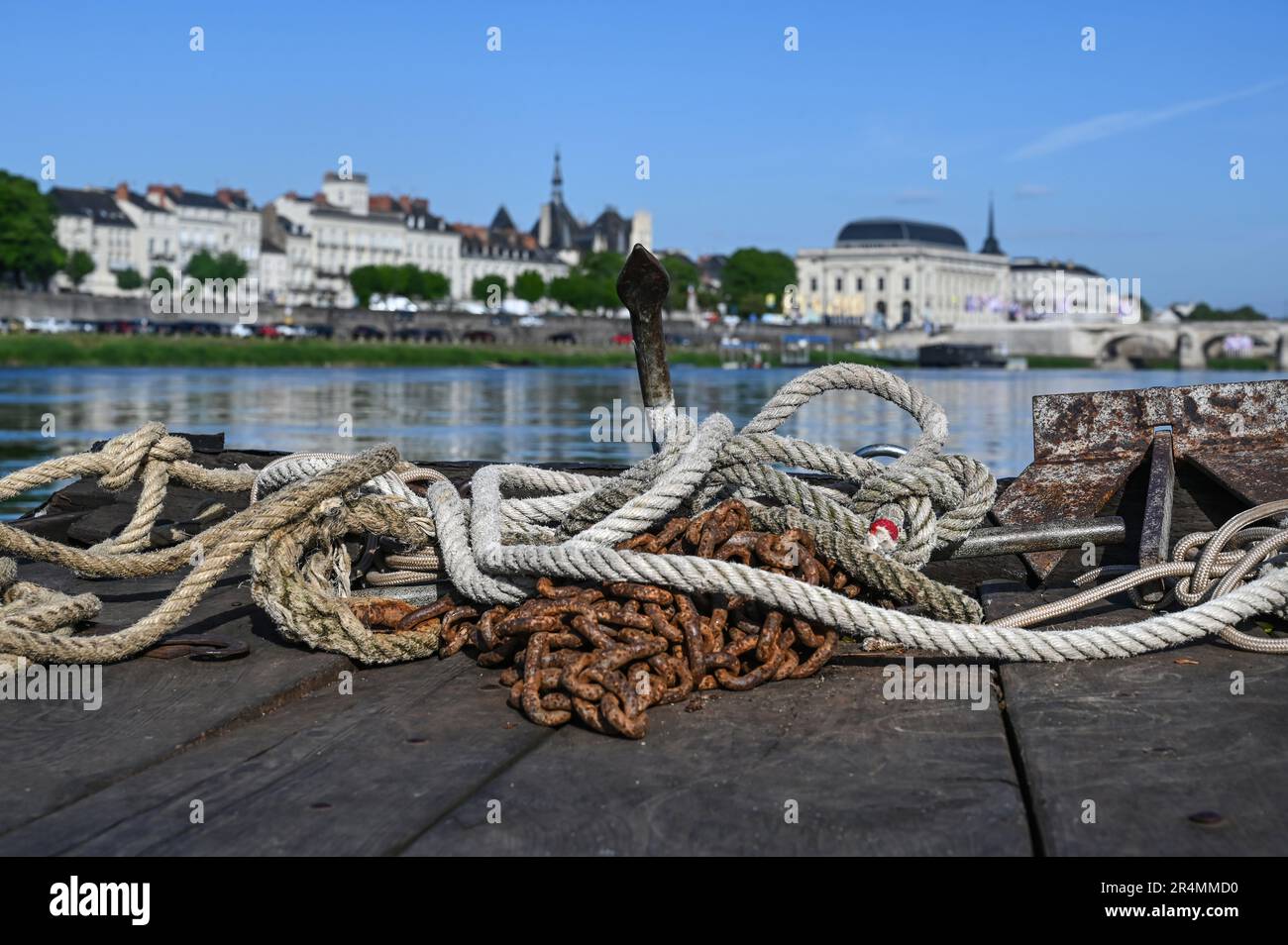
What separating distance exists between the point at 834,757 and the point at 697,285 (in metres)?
125

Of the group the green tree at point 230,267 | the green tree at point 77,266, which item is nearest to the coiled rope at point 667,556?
the green tree at point 77,266

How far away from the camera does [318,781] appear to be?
7.26 ft

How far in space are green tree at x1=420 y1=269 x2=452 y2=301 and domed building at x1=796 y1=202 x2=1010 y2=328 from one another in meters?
40.9

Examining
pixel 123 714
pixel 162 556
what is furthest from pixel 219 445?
pixel 123 714

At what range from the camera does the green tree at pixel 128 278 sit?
94.6m

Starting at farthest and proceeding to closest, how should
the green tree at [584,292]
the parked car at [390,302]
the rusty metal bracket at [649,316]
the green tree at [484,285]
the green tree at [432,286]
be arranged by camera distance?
the green tree at [484,285], the green tree at [584,292], the green tree at [432,286], the parked car at [390,302], the rusty metal bracket at [649,316]

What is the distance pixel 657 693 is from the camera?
256cm

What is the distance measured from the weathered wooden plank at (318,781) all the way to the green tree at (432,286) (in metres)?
102

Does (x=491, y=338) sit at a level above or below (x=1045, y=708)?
above

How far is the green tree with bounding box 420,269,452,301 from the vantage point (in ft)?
338

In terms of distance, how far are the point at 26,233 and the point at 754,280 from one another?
205ft

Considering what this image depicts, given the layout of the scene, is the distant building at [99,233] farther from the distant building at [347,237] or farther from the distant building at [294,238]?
the distant building at [347,237]

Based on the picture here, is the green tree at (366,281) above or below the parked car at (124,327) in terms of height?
above

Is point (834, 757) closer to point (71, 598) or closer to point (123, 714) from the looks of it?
point (123, 714)
